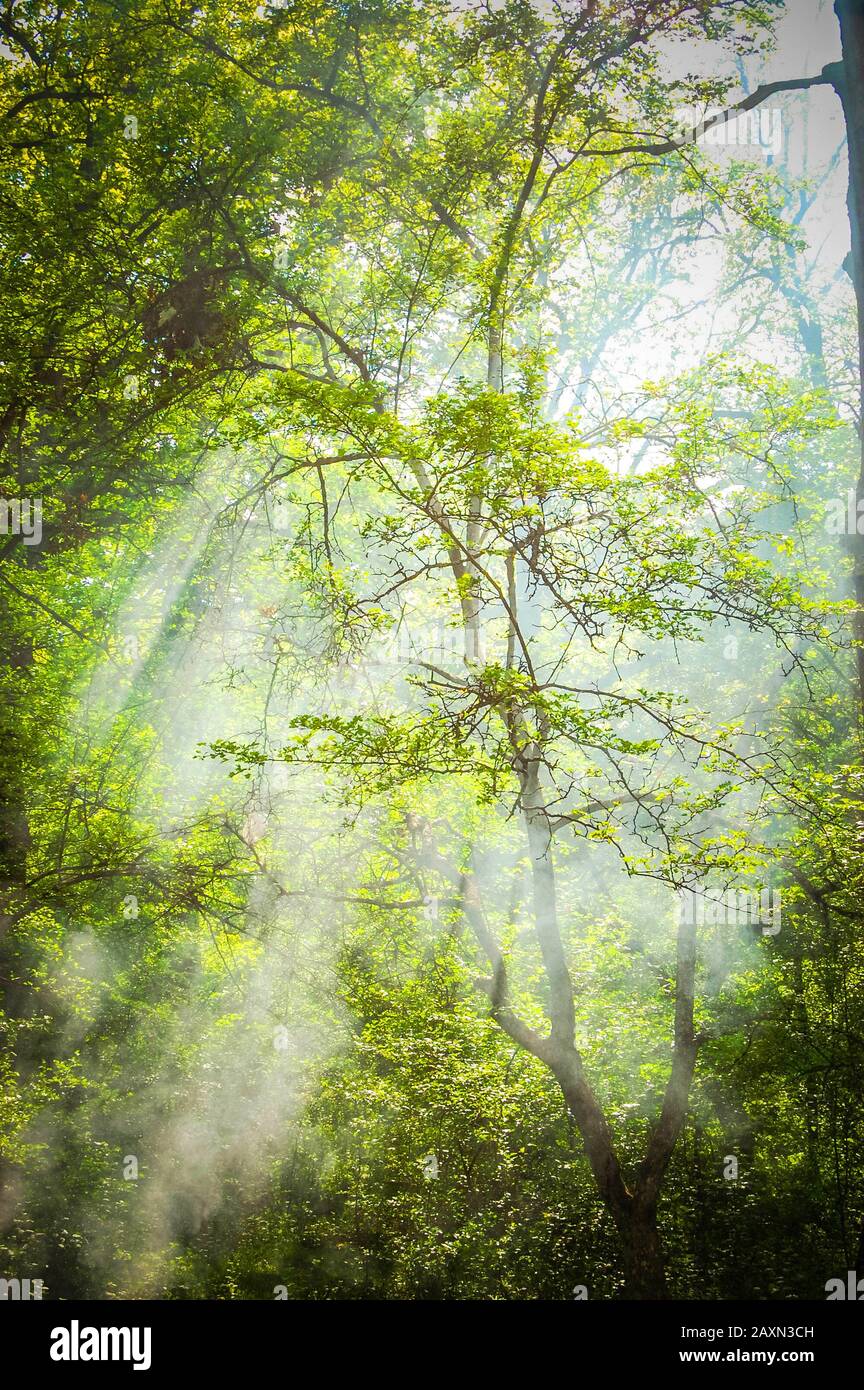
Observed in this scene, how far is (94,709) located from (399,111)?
6691 mm

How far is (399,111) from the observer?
5605 millimetres

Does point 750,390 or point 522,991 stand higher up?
point 750,390

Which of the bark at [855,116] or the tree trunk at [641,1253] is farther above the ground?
the bark at [855,116]

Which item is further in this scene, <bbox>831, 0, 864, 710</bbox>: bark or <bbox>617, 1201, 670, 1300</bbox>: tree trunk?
<bbox>617, 1201, 670, 1300</bbox>: tree trunk

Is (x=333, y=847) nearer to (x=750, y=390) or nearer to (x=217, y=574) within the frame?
(x=217, y=574)

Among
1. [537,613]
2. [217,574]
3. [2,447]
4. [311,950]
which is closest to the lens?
[2,447]

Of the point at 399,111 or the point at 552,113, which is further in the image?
the point at 399,111

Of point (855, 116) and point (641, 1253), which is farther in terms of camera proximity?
point (641, 1253)

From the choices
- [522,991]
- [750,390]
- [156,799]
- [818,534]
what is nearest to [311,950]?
[522,991]

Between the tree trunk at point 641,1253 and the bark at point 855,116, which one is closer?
the bark at point 855,116

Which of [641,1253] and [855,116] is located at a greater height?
[855,116]

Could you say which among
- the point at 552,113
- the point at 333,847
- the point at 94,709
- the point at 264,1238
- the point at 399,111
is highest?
the point at 399,111

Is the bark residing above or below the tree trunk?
above

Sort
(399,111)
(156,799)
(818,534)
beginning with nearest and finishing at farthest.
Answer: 1. (399,111)
2. (156,799)
3. (818,534)
